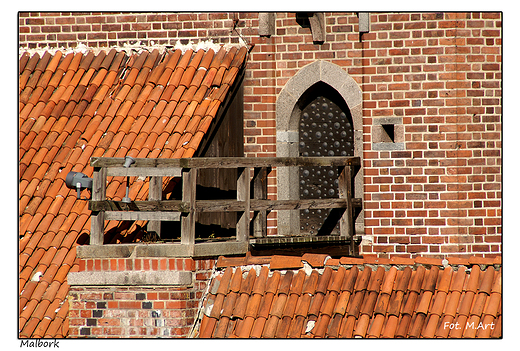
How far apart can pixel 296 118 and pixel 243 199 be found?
237 centimetres

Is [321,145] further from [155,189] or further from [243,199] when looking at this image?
[155,189]

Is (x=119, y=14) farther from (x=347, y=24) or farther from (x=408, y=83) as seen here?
(x=408, y=83)

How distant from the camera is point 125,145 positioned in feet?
25.7

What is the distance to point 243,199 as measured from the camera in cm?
682

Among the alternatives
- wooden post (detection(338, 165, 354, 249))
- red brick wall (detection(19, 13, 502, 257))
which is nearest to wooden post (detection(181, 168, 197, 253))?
wooden post (detection(338, 165, 354, 249))

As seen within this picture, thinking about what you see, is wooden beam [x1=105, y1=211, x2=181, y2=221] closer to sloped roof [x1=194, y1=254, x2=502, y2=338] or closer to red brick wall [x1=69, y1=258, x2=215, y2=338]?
red brick wall [x1=69, y1=258, x2=215, y2=338]

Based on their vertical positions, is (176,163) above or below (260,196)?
above

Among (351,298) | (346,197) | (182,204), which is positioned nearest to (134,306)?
(182,204)

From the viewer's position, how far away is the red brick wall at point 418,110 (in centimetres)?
824

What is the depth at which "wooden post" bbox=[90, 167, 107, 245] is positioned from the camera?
6.38 m

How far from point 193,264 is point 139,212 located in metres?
0.73

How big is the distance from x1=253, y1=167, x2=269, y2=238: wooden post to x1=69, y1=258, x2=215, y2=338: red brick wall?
1.00 metres

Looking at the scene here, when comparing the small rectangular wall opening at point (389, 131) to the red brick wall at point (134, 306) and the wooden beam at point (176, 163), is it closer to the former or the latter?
the wooden beam at point (176, 163)

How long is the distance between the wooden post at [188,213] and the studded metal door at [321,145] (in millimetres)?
2840
